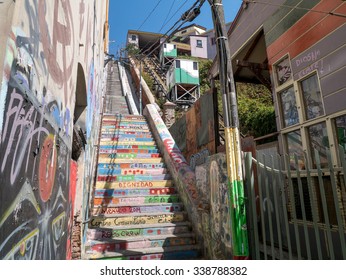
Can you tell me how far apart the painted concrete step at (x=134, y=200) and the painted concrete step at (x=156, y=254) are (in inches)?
49.5

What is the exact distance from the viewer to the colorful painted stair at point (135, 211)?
4.37m

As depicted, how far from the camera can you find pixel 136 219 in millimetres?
5000

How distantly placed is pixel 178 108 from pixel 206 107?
1233 cm

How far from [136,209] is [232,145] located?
266 centimetres

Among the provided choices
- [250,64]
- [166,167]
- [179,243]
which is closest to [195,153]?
[166,167]

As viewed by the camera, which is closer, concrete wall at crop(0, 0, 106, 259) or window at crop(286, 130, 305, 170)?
concrete wall at crop(0, 0, 106, 259)

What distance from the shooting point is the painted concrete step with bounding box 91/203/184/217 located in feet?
16.7

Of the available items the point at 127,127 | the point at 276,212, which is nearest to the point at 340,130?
the point at 276,212

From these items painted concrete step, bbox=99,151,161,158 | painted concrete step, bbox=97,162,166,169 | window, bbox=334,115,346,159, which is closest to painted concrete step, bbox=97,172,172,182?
painted concrete step, bbox=97,162,166,169

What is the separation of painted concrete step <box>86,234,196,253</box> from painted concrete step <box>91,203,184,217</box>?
0.75 metres

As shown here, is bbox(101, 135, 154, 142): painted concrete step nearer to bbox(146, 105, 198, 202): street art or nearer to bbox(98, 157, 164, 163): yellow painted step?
bbox(146, 105, 198, 202): street art

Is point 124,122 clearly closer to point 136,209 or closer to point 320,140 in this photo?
point 136,209

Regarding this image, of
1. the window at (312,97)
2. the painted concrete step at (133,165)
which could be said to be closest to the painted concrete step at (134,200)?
the painted concrete step at (133,165)

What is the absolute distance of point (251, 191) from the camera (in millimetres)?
3570
